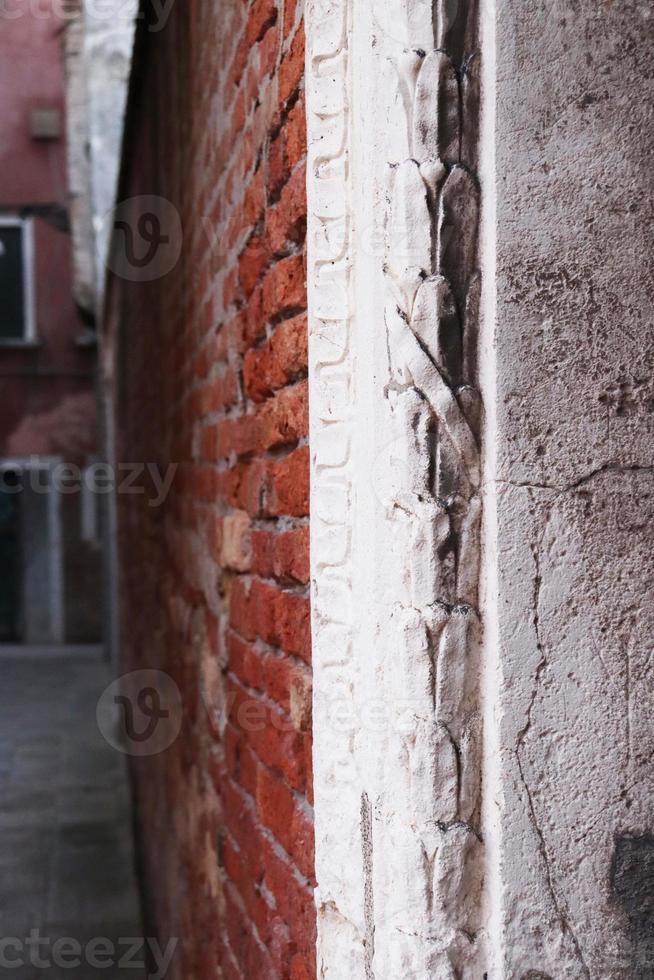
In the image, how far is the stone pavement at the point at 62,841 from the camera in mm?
4102

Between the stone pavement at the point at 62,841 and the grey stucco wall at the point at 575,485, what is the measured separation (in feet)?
11.1

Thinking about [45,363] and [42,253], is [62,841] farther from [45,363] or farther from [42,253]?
[42,253]

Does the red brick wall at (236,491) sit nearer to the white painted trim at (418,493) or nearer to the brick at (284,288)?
the brick at (284,288)

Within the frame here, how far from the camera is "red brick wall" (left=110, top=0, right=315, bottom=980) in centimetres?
133

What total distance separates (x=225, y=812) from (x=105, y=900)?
2.99m

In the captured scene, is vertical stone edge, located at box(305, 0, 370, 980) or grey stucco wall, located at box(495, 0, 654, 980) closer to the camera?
grey stucco wall, located at box(495, 0, 654, 980)

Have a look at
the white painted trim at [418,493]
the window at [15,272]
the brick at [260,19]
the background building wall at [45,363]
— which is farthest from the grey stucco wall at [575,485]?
the window at [15,272]

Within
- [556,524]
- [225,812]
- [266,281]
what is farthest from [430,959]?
[225,812]

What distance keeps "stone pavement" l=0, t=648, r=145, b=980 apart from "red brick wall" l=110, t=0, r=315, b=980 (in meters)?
0.89

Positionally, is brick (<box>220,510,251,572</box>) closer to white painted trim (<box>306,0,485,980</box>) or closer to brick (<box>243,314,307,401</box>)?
brick (<box>243,314,307,401</box>)

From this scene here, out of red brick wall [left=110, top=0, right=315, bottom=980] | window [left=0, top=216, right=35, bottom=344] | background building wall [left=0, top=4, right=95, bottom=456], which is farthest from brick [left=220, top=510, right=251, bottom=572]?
window [left=0, top=216, right=35, bottom=344]

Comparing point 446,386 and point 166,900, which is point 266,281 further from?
point 166,900

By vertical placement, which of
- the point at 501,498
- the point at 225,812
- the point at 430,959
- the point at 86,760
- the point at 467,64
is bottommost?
the point at 86,760

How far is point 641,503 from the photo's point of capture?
948mm
